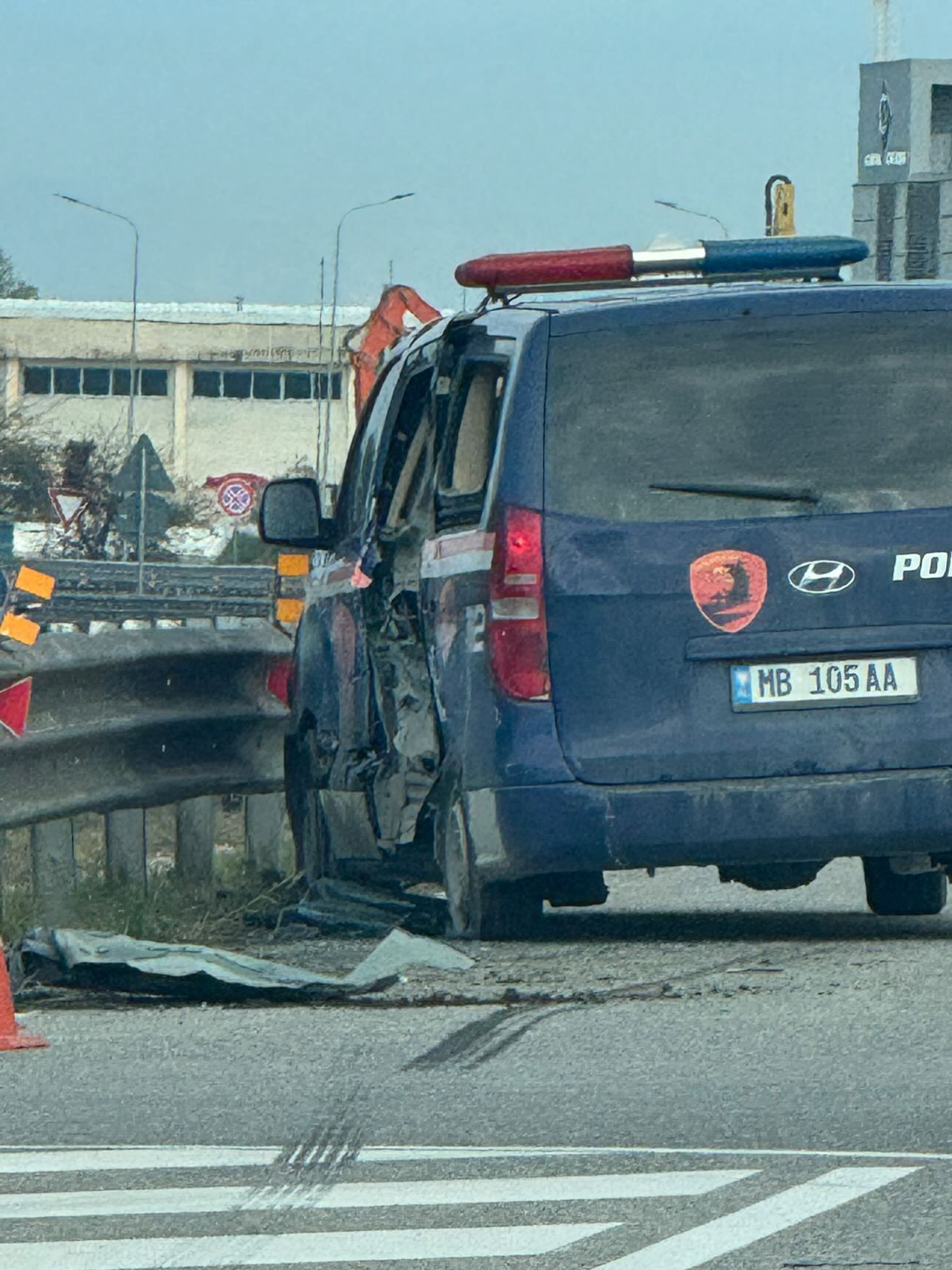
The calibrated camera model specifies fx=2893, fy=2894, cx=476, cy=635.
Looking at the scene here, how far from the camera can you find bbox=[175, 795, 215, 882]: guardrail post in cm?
1115

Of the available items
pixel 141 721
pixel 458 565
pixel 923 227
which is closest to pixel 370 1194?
pixel 458 565

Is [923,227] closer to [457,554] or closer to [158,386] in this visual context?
[457,554]

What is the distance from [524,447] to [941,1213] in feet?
13.1

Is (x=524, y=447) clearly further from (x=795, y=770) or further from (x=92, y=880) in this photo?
(x=92, y=880)

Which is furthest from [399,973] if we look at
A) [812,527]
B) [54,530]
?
[54,530]

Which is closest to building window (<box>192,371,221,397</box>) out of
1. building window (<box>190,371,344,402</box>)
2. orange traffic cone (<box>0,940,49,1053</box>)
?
building window (<box>190,371,344,402</box>)

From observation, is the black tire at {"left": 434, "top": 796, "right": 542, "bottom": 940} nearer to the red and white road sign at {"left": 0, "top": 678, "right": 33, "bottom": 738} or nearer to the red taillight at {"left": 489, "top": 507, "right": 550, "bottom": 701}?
the red taillight at {"left": 489, "top": 507, "right": 550, "bottom": 701}

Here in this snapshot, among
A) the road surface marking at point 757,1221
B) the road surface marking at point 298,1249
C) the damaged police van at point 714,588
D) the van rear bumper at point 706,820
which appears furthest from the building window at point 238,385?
the road surface marking at point 298,1249

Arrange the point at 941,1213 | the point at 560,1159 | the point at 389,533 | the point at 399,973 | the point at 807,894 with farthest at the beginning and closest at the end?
the point at 807,894
the point at 389,533
the point at 399,973
the point at 560,1159
the point at 941,1213

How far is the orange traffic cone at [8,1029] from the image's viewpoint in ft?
21.6

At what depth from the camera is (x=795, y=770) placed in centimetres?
821

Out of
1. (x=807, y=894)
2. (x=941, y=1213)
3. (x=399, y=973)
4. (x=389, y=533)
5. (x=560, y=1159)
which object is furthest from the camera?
(x=807, y=894)

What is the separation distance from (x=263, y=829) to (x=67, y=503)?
47.2 meters

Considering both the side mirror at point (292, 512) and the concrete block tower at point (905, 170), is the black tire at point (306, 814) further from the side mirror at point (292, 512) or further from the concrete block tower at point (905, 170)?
the concrete block tower at point (905, 170)
